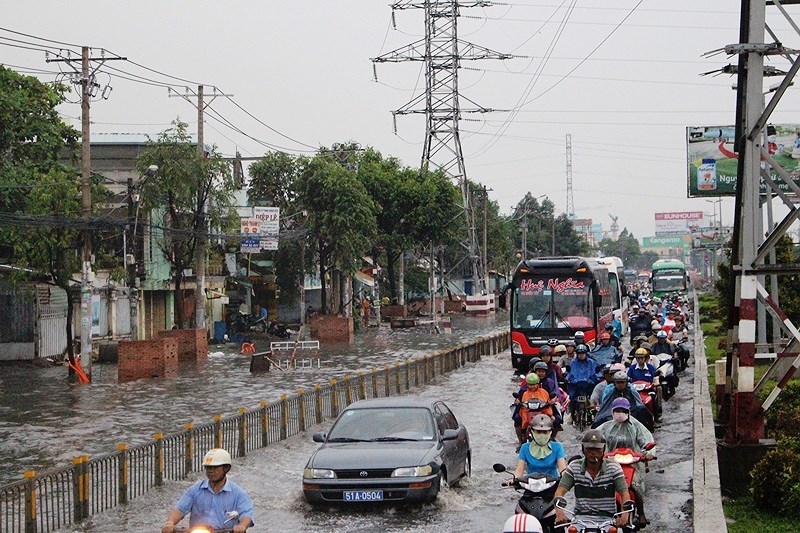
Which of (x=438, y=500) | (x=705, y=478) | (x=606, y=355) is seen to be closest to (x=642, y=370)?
(x=606, y=355)

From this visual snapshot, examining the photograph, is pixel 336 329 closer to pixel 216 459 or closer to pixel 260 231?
pixel 260 231

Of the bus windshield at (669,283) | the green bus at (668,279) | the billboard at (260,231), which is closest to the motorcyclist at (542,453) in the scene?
the billboard at (260,231)

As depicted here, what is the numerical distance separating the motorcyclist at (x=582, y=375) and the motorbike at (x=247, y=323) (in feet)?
128

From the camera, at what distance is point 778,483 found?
12.4 m

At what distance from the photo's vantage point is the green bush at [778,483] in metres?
12.1

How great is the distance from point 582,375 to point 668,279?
5899 centimetres

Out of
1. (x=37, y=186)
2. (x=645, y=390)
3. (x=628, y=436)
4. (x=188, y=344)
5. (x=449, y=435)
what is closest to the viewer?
(x=628, y=436)

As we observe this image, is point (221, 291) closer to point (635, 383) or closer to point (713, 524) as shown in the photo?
point (635, 383)

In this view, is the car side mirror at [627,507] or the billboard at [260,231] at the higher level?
the billboard at [260,231]

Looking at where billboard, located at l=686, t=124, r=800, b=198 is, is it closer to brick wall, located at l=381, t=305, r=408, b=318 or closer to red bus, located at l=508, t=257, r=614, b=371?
red bus, located at l=508, t=257, r=614, b=371

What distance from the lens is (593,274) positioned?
3216cm

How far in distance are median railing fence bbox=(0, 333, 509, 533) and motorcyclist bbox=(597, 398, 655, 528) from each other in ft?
20.1

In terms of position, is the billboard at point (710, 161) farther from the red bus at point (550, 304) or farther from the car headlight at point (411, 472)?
the car headlight at point (411, 472)

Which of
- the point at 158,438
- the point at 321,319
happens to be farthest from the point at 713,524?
the point at 321,319
